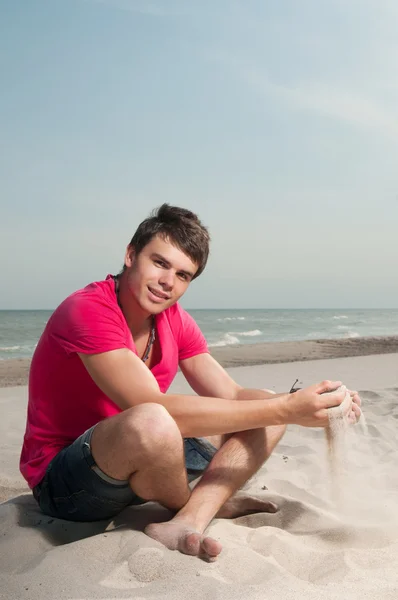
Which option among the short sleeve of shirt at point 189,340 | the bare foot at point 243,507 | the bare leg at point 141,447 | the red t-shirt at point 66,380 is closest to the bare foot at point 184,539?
the bare leg at point 141,447

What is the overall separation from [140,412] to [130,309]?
67 cm

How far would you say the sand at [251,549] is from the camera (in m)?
1.98

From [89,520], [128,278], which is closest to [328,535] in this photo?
[89,520]

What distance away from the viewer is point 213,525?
2.62 meters

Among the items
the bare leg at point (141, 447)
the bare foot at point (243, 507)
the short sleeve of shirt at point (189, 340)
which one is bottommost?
the bare foot at point (243, 507)

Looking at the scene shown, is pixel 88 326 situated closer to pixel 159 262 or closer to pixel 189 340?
pixel 159 262

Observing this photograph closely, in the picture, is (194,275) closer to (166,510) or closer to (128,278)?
(128,278)

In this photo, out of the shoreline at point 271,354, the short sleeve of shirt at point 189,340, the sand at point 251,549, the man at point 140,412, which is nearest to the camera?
the sand at point 251,549

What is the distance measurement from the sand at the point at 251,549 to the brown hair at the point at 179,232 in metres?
1.30

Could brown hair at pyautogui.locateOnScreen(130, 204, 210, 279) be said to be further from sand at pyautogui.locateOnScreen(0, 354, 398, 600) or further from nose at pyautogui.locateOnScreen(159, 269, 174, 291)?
sand at pyautogui.locateOnScreen(0, 354, 398, 600)

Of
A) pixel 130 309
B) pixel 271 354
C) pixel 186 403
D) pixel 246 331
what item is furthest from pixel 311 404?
pixel 246 331

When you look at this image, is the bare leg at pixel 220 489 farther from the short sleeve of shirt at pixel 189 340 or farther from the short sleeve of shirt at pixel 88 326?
the short sleeve of shirt at pixel 88 326

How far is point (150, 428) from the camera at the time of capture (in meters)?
2.26

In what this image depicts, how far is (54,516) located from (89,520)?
0.17 meters
